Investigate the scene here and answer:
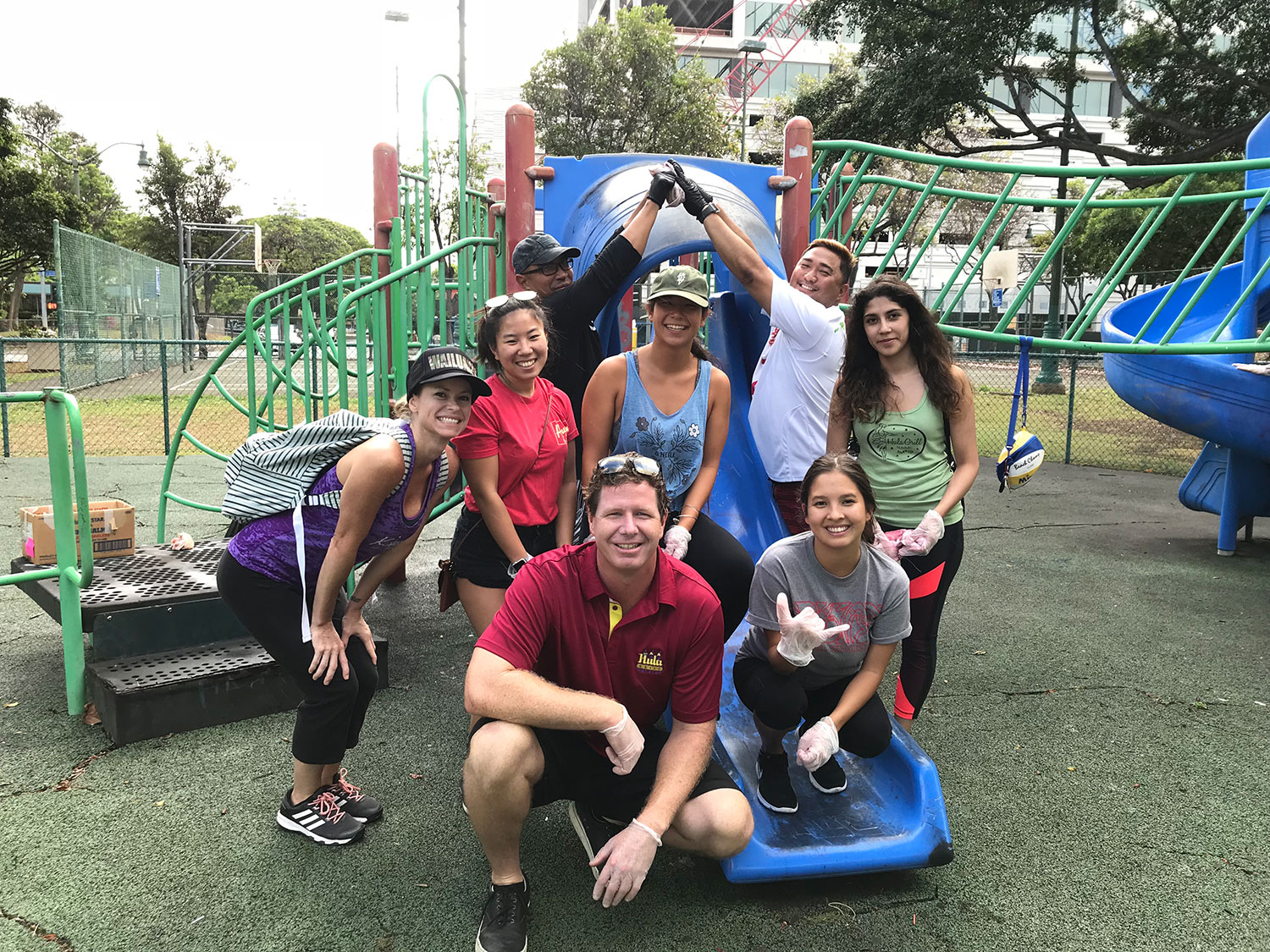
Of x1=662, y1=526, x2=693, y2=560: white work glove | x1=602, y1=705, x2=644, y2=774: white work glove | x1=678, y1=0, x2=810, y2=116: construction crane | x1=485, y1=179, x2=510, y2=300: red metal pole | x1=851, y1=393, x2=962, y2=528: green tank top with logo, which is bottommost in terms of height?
x1=602, y1=705, x2=644, y2=774: white work glove

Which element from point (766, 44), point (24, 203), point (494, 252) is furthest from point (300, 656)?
point (766, 44)

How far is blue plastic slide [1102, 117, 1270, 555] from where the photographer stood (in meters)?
6.20

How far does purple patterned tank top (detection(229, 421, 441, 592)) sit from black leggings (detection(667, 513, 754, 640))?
3.31ft

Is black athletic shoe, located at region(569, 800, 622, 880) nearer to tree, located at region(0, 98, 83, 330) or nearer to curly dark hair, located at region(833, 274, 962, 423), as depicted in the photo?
curly dark hair, located at region(833, 274, 962, 423)

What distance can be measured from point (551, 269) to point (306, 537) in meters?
1.84

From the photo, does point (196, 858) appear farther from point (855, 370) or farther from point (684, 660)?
point (855, 370)

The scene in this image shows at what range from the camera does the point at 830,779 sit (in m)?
2.83

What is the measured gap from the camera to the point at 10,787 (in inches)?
122

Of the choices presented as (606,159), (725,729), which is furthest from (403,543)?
(606,159)

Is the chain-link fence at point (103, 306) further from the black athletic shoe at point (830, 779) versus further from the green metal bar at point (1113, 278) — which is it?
the black athletic shoe at point (830, 779)

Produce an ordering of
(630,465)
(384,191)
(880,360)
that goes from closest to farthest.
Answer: (630,465) < (880,360) < (384,191)

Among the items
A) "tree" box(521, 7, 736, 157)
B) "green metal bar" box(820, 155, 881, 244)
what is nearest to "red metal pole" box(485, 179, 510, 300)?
"green metal bar" box(820, 155, 881, 244)

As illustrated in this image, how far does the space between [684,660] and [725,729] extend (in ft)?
2.62

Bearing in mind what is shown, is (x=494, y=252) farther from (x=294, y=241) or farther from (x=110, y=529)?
(x=294, y=241)
